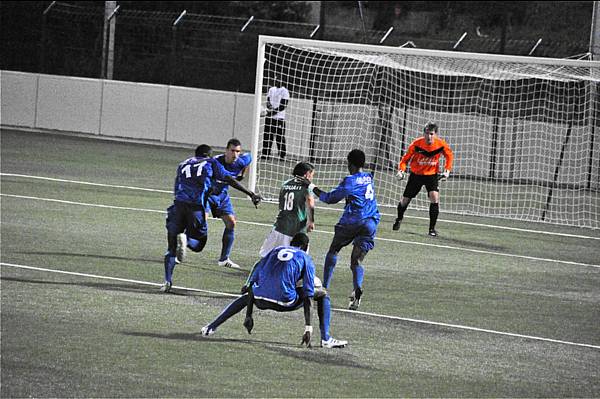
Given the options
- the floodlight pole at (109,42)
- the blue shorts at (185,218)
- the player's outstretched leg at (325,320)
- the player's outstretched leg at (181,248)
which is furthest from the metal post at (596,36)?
the floodlight pole at (109,42)

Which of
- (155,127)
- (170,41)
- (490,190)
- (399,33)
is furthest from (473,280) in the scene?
(399,33)

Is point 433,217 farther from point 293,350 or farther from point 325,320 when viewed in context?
point 293,350

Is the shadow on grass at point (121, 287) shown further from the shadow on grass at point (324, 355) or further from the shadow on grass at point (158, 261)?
the shadow on grass at point (324, 355)

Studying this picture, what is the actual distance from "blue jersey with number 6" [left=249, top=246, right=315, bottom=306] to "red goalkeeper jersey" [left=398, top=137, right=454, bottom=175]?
9.75m

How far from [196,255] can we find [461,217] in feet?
29.3

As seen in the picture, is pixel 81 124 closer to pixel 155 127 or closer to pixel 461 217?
pixel 155 127

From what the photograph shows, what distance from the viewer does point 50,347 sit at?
11438mm

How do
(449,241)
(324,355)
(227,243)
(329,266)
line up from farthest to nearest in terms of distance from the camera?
1. (449,241)
2. (227,243)
3. (329,266)
4. (324,355)

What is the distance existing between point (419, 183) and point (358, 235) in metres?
7.20

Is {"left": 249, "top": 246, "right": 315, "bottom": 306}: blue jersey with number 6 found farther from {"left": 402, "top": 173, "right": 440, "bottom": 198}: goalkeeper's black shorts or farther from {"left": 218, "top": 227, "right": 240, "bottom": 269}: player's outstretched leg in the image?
{"left": 402, "top": 173, "right": 440, "bottom": 198}: goalkeeper's black shorts

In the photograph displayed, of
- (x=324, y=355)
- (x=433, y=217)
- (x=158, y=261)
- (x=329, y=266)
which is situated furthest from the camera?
(x=433, y=217)

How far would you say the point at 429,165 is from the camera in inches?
839

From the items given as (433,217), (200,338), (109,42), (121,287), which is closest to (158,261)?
(121,287)

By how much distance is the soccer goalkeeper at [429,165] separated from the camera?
21.1 metres
